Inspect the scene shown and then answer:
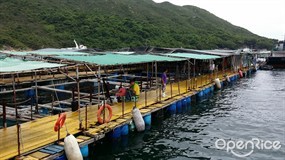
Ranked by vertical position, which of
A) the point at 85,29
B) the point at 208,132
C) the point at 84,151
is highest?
the point at 85,29

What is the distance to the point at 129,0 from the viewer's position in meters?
136

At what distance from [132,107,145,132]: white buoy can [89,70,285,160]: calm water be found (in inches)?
21.8

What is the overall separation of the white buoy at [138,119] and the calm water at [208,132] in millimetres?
554

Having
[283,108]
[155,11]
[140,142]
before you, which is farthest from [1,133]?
[155,11]

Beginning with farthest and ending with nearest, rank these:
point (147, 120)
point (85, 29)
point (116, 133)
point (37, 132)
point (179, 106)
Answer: point (85, 29), point (179, 106), point (147, 120), point (116, 133), point (37, 132)

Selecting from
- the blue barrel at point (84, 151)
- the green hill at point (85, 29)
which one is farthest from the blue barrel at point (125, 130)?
the green hill at point (85, 29)

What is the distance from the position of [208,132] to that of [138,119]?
16.6 feet

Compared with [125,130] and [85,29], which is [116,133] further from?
[85,29]

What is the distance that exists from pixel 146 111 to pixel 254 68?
47735 millimetres

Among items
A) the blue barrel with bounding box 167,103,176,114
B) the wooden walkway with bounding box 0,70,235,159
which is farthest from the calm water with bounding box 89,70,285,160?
the wooden walkway with bounding box 0,70,235,159

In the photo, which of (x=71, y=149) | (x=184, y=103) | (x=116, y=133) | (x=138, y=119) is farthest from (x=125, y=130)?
(x=184, y=103)

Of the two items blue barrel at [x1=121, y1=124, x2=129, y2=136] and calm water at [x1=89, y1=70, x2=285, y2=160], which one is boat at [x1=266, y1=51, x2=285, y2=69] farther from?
blue barrel at [x1=121, y1=124, x2=129, y2=136]

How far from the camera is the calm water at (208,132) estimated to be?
1583cm

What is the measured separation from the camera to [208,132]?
19.8m
